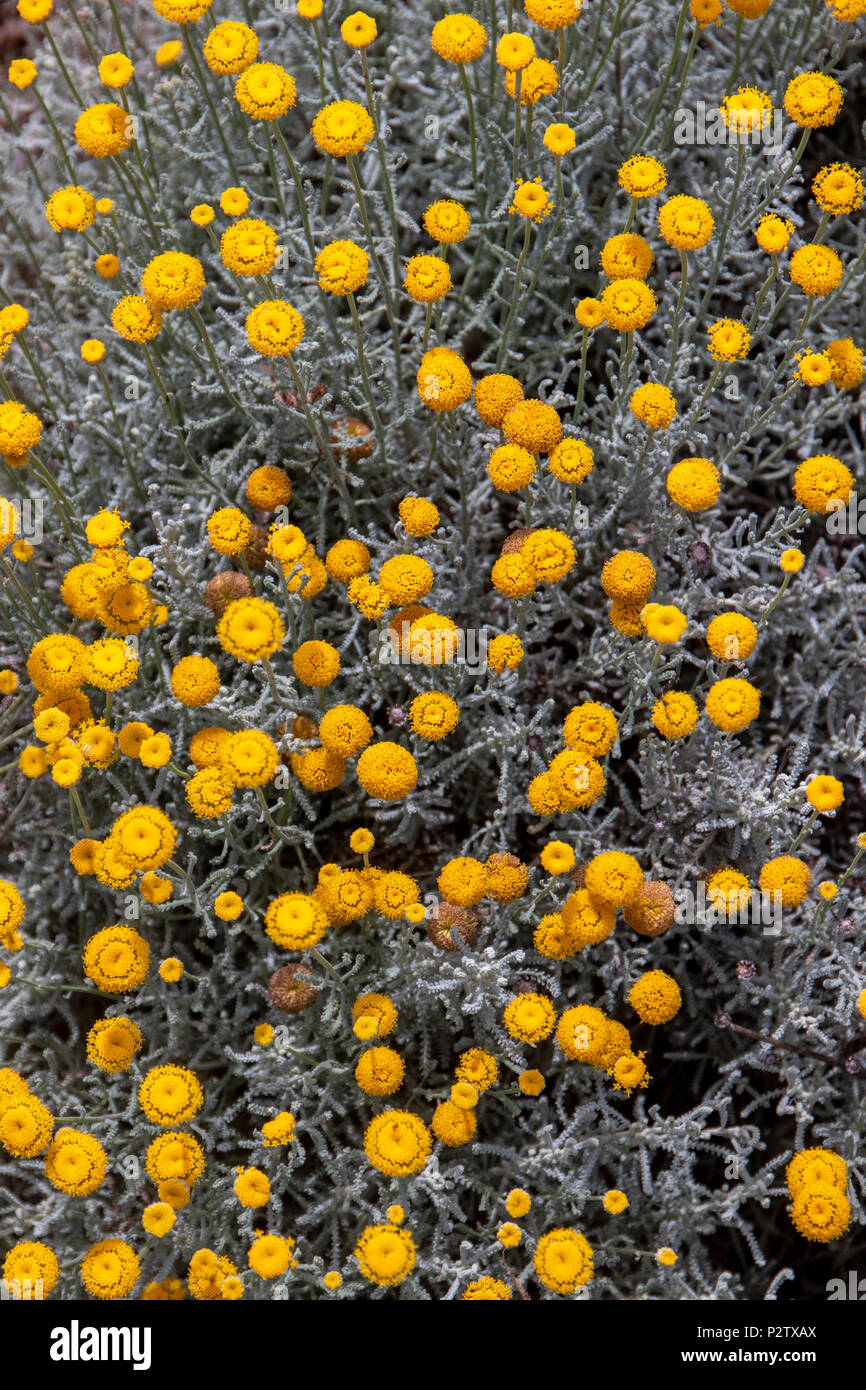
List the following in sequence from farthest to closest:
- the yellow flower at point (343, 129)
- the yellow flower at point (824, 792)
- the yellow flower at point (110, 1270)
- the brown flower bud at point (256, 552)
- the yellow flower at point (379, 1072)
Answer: the brown flower bud at point (256, 552) → the yellow flower at point (343, 129) → the yellow flower at point (824, 792) → the yellow flower at point (379, 1072) → the yellow flower at point (110, 1270)

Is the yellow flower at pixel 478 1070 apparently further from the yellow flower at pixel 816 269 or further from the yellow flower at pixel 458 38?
the yellow flower at pixel 458 38

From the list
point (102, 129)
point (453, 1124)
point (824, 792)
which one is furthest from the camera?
point (102, 129)

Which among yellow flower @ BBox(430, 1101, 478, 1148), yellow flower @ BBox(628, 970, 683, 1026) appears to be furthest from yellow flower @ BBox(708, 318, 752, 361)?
yellow flower @ BBox(430, 1101, 478, 1148)

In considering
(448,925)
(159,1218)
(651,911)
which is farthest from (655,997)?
(159,1218)

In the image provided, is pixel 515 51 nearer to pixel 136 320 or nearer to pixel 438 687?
pixel 136 320

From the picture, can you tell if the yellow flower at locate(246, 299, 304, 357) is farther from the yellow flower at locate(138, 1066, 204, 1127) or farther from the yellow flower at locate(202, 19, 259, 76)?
the yellow flower at locate(138, 1066, 204, 1127)

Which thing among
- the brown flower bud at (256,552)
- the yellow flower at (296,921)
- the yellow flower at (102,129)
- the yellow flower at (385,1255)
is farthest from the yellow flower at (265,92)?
the yellow flower at (385,1255)
